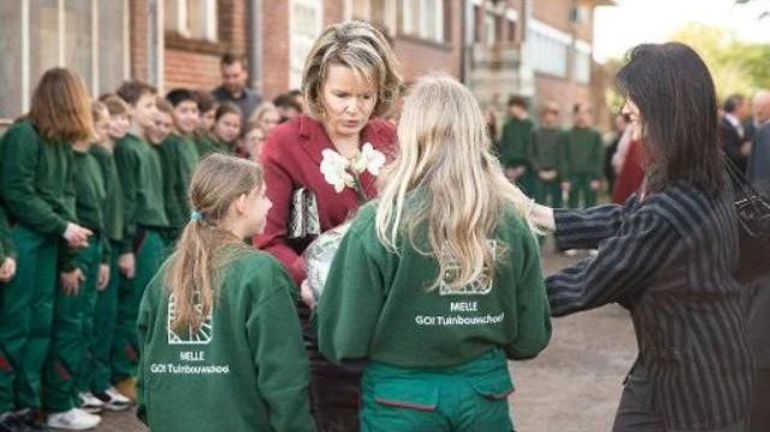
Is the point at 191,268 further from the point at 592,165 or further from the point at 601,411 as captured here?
the point at 592,165

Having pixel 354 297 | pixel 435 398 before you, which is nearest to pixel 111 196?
pixel 354 297

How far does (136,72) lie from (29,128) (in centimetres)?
531

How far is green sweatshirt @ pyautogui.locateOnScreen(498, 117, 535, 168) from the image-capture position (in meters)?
20.1

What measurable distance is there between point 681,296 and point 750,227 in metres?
0.47

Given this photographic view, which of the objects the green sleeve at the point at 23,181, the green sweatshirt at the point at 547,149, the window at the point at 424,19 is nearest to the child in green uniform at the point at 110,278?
the green sleeve at the point at 23,181

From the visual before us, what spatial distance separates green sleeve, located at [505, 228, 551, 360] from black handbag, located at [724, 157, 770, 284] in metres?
0.69

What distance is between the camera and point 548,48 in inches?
→ 1634

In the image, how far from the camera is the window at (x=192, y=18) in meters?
13.8

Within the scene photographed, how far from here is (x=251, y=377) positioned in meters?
4.12

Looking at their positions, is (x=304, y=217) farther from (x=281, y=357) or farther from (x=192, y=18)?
(x=192, y=18)

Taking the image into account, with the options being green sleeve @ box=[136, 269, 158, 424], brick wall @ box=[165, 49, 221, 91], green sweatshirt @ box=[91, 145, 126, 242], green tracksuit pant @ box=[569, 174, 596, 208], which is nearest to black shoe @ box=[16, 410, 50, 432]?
green sweatshirt @ box=[91, 145, 126, 242]

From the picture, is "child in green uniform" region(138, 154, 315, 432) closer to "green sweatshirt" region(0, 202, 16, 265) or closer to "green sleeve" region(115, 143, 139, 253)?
"green sweatshirt" region(0, 202, 16, 265)

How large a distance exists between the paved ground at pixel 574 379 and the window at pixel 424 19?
469 inches

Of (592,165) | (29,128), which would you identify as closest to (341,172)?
(29,128)
